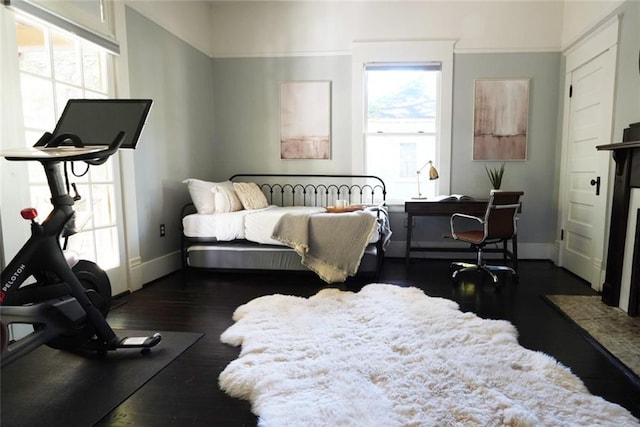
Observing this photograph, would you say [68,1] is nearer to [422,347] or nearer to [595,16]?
[422,347]

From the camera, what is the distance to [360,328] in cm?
226

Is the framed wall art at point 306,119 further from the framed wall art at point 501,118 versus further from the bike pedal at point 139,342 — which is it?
the bike pedal at point 139,342

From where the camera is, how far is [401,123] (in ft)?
14.3

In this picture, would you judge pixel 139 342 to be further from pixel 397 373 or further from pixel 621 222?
pixel 621 222

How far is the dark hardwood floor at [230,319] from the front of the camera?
5.08ft

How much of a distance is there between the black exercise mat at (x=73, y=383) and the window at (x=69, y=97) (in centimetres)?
95

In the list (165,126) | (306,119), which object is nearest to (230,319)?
(165,126)

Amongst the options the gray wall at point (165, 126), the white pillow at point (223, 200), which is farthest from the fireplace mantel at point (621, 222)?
the gray wall at point (165, 126)

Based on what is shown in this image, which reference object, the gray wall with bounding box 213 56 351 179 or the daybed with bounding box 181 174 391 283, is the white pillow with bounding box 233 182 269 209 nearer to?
the daybed with bounding box 181 174 391 283

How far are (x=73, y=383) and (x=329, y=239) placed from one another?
2.03 meters

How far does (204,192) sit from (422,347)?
2.52 meters

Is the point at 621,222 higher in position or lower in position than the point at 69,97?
lower

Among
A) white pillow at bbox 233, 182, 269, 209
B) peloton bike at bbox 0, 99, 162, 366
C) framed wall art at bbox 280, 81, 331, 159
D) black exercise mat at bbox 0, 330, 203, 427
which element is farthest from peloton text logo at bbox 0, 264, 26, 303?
framed wall art at bbox 280, 81, 331, 159

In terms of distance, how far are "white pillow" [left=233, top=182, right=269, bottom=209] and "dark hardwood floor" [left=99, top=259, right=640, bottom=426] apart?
770mm
